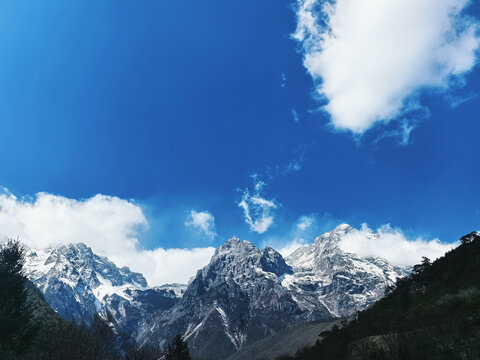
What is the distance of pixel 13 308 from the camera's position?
44438 millimetres

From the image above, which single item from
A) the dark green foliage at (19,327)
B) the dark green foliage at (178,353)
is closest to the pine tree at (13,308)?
the dark green foliage at (19,327)

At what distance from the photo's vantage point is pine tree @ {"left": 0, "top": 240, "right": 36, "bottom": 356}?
1672 inches

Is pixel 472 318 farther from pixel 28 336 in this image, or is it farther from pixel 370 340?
pixel 28 336

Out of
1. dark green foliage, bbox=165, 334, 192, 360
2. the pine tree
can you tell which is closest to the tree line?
the pine tree

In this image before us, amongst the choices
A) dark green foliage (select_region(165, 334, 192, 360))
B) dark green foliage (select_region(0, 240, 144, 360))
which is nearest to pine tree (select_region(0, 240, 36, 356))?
dark green foliage (select_region(0, 240, 144, 360))

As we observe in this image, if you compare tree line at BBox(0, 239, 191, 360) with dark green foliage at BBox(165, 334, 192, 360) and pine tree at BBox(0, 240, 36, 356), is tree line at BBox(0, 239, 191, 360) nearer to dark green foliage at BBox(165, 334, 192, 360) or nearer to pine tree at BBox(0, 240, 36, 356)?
pine tree at BBox(0, 240, 36, 356)

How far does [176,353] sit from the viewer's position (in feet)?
245

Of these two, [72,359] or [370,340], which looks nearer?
[370,340]

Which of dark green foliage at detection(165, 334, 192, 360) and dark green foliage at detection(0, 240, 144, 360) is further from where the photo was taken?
dark green foliage at detection(165, 334, 192, 360)

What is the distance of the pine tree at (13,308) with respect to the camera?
139 feet

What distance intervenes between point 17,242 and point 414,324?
A: 50.2 meters

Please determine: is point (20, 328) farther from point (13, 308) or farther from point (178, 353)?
point (178, 353)

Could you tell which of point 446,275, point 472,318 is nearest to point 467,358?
point 472,318

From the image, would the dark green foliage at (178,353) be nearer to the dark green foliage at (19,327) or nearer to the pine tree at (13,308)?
the dark green foliage at (19,327)
